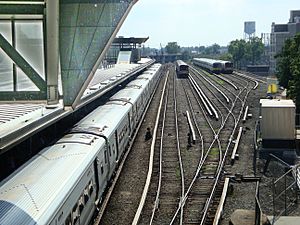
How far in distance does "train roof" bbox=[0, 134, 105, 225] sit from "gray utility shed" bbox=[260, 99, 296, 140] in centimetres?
1010

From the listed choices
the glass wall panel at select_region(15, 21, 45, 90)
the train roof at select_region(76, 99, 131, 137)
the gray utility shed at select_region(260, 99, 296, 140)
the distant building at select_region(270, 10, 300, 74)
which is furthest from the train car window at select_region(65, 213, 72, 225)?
the distant building at select_region(270, 10, 300, 74)

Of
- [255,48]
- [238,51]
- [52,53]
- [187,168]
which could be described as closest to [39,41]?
[52,53]

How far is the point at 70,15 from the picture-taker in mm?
10594

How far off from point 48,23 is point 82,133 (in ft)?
18.5

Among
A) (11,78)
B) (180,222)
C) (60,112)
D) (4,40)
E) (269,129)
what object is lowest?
(180,222)

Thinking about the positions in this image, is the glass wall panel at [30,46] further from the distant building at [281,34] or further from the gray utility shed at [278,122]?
the distant building at [281,34]

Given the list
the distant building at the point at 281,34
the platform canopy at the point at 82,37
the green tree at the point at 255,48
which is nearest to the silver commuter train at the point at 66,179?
the platform canopy at the point at 82,37

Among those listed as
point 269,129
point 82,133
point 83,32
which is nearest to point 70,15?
point 83,32

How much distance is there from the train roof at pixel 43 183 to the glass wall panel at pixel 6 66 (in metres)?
1.98

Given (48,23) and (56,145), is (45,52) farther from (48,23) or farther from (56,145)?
(56,145)

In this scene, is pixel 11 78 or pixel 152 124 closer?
pixel 11 78

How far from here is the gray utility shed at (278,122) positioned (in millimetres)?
20453

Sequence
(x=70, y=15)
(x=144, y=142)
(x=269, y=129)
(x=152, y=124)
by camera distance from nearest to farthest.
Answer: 1. (x=70, y=15)
2. (x=269, y=129)
3. (x=144, y=142)
4. (x=152, y=124)

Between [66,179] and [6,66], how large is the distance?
2.71m
